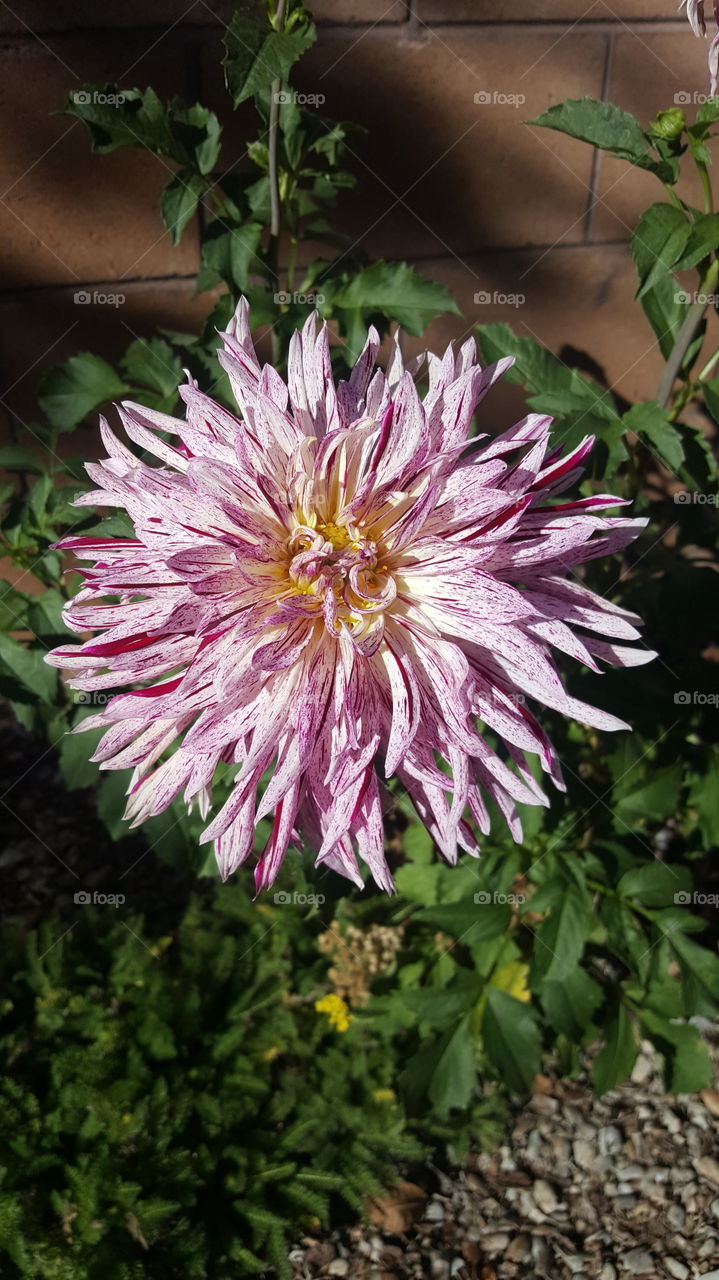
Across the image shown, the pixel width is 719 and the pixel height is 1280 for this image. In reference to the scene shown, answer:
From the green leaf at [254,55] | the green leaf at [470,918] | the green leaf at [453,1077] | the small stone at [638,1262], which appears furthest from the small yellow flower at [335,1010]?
the green leaf at [254,55]

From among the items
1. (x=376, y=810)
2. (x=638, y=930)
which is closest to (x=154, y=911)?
(x=638, y=930)

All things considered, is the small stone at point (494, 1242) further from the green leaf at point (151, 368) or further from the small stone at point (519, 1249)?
the green leaf at point (151, 368)

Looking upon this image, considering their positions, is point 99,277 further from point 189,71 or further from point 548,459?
point 548,459

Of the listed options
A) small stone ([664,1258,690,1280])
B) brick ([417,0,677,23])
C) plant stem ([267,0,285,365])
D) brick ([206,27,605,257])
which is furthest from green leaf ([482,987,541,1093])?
brick ([417,0,677,23])

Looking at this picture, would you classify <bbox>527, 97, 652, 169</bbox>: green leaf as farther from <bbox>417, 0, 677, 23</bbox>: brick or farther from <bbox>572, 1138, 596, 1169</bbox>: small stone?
<bbox>572, 1138, 596, 1169</bbox>: small stone

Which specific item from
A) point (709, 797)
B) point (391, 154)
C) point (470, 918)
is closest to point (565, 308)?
point (391, 154)
